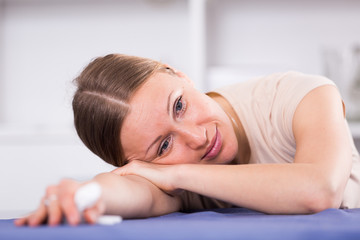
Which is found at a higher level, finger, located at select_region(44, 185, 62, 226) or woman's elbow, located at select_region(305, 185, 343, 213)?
finger, located at select_region(44, 185, 62, 226)

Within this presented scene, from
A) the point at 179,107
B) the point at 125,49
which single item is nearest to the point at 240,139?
the point at 179,107

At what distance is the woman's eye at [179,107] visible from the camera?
1.08 metres

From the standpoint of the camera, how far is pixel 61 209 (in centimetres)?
67

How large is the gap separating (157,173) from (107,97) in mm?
225

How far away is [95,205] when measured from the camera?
0.68 meters

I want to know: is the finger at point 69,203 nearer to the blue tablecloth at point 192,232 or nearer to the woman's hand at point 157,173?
the blue tablecloth at point 192,232

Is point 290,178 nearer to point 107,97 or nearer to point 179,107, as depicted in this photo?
point 179,107

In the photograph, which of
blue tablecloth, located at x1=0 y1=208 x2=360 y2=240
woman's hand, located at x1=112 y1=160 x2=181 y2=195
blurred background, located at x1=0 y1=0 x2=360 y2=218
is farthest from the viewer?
blurred background, located at x1=0 y1=0 x2=360 y2=218

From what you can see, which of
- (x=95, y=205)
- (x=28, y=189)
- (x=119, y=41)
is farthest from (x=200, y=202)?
(x=119, y=41)

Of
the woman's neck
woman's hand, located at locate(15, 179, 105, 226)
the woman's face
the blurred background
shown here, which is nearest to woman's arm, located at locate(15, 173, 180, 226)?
woman's hand, located at locate(15, 179, 105, 226)

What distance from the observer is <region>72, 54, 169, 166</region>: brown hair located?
3.55 feet

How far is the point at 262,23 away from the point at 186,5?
0.46 meters

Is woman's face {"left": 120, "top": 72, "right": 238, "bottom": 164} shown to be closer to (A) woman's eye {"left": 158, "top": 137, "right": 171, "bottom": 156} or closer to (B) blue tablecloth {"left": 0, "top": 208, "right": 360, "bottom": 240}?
(A) woman's eye {"left": 158, "top": 137, "right": 171, "bottom": 156}

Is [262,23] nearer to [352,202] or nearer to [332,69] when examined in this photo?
[332,69]
